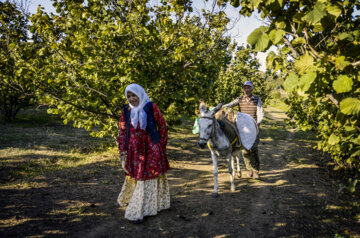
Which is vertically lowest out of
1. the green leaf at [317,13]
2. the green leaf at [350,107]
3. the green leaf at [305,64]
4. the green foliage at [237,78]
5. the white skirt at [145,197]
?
the white skirt at [145,197]

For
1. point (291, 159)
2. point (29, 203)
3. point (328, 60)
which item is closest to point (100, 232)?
point (29, 203)

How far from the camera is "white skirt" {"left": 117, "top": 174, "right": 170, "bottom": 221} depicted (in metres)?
4.17

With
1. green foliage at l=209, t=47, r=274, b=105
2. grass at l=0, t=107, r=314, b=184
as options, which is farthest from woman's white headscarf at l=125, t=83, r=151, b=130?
green foliage at l=209, t=47, r=274, b=105

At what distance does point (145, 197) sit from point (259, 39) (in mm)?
3490

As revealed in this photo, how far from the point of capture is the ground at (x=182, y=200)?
3.95 meters

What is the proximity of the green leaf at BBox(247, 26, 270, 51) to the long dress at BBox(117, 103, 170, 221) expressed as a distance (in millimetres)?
2485

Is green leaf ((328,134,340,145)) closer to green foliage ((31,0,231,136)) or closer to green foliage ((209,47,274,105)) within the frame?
green foliage ((31,0,231,136))

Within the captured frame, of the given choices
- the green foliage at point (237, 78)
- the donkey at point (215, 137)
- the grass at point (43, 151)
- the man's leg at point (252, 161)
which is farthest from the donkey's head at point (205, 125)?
the green foliage at point (237, 78)

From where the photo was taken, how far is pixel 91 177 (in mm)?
6613

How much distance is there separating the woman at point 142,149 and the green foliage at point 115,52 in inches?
66.7

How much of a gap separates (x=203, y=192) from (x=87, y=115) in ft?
14.9

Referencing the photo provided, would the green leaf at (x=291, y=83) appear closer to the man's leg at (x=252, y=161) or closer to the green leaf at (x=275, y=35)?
the green leaf at (x=275, y=35)

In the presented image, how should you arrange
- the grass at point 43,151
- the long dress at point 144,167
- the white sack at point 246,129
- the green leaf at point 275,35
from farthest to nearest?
the grass at point 43,151, the white sack at point 246,129, the long dress at point 144,167, the green leaf at point 275,35

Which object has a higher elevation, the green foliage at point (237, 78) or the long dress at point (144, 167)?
the green foliage at point (237, 78)
